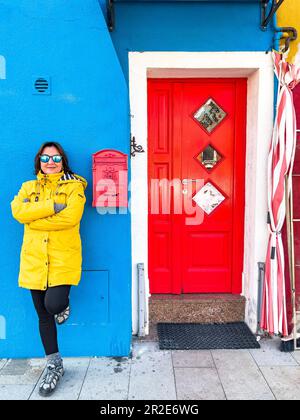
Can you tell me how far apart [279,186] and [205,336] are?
1771 mm

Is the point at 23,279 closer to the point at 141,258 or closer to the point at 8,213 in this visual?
the point at 8,213

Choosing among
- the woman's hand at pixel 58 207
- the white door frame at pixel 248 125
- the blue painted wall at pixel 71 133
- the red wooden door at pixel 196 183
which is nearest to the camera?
the woman's hand at pixel 58 207

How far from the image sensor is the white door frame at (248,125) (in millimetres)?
3387

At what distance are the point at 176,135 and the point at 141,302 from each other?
6.21ft

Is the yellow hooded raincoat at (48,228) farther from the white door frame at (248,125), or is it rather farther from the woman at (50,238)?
the white door frame at (248,125)

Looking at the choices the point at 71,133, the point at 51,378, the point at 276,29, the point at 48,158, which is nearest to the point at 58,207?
the point at 48,158

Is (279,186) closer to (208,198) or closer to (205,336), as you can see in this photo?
(208,198)

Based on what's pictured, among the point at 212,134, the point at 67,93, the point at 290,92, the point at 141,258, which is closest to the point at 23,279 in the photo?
the point at 141,258

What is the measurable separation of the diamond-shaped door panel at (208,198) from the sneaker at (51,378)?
222 cm

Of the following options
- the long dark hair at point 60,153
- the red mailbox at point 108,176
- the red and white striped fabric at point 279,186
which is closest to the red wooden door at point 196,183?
the red and white striped fabric at point 279,186

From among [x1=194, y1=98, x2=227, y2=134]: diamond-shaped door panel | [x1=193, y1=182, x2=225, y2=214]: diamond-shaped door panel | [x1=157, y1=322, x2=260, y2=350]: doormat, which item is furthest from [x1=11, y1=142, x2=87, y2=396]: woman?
[x1=194, y1=98, x2=227, y2=134]: diamond-shaped door panel

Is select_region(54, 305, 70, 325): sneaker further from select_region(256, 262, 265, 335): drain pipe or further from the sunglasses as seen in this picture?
select_region(256, 262, 265, 335): drain pipe

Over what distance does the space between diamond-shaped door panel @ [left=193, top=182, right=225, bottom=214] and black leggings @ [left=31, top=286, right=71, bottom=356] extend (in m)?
1.84

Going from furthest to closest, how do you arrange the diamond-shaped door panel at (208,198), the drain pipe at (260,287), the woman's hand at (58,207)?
the diamond-shaped door panel at (208,198) → the drain pipe at (260,287) → the woman's hand at (58,207)
